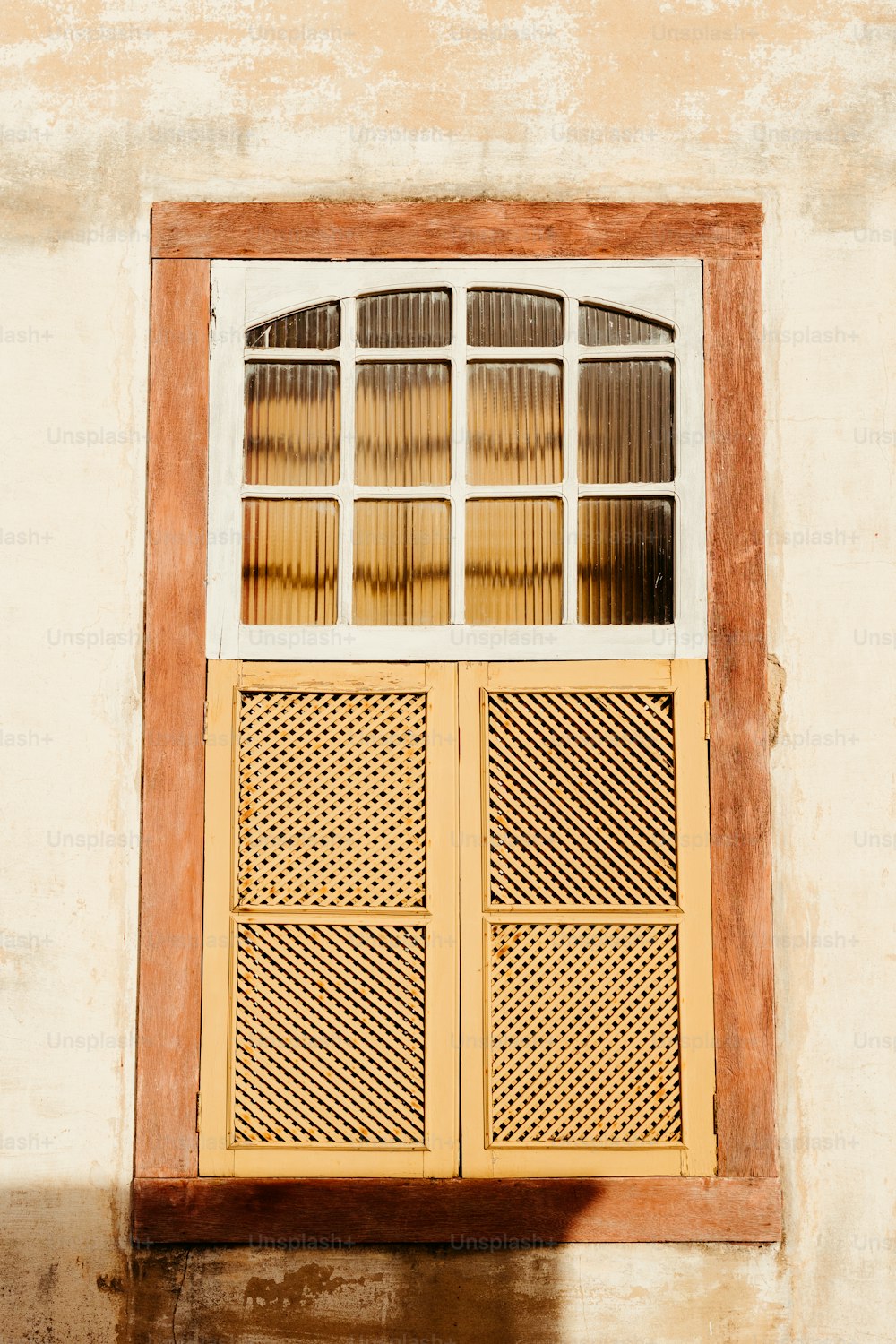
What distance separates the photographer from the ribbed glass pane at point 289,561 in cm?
398

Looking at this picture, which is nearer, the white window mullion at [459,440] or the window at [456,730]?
the window at [456,730]

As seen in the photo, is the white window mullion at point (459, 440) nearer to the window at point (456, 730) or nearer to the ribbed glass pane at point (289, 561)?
the window at point (456, 730)

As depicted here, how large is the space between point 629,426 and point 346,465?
3.40 feet

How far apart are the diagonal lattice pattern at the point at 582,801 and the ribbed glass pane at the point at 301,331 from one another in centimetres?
146

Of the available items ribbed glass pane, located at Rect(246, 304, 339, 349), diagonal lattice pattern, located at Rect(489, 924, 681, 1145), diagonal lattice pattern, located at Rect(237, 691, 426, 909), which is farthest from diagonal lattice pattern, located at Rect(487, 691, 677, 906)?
ribbed glass pane, located at Rect(246, 304, 339, 349)

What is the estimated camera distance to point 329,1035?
3.80m

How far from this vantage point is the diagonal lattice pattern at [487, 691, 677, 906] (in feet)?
12.6

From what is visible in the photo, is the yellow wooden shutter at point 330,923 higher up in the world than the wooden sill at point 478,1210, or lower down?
higher up

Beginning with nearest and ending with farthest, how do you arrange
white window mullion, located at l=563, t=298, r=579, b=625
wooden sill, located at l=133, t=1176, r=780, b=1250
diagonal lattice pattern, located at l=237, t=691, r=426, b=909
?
1. wooden sill, located at l=133, t=1176, r=780, b=1250
2. diagonal lattice pattern, located at l=237, t=691, r=426, b=909
3. white window mullion, located at l=563, t=298, r=579, b=625

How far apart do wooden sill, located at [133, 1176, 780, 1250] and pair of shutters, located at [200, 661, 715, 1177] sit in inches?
2.2

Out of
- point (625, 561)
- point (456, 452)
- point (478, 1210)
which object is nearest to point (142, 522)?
point (456, 452)

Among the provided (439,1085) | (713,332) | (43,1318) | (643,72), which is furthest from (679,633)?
(43,1318)

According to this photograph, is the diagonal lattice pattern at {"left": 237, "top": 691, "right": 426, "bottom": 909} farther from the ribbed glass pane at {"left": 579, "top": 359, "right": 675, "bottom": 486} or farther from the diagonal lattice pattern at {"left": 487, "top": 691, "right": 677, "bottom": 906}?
the ribbed glass pane at {"left": 579, "top": 359, "right": 675, "bottom": 486}

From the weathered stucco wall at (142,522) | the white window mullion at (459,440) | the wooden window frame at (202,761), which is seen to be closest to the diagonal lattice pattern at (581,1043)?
the wooden window frame at (202,761)
